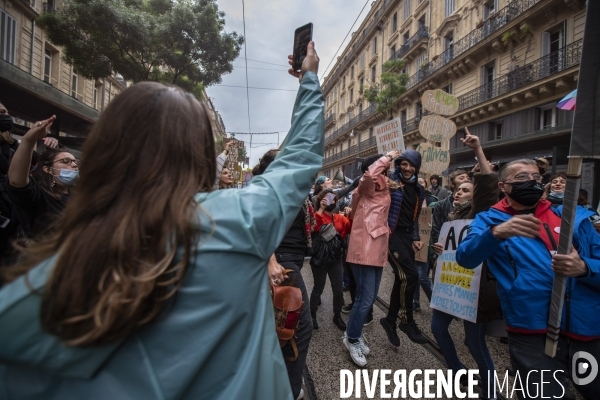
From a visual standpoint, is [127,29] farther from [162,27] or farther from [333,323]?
[333,323]

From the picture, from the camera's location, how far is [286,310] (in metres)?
2.38

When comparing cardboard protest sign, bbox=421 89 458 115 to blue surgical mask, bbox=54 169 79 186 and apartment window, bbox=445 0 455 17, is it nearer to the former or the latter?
blue surgical mask, bbox=54 169 79 186

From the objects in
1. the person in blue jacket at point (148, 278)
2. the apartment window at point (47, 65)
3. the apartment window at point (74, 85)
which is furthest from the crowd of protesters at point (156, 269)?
the apartment window at point (74, 85)

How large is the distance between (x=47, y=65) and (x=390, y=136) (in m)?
17.1

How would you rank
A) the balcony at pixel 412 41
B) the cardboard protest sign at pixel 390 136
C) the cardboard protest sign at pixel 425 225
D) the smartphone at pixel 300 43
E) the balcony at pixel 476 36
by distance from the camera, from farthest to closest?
the balcony at pixel 412 41
the balcony at pixel 476 36
the cardboard protest sign at pixel 390 136
the cardboard protest sign at pixel 425 225
the smartphone at pixel 300 43

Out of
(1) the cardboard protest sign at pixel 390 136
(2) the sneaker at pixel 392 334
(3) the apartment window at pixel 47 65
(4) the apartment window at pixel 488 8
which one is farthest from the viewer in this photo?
(4) the apartment window at pixel 488 8

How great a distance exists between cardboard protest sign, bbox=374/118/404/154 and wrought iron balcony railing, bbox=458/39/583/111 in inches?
411

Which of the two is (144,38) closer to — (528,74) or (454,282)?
(454,282)

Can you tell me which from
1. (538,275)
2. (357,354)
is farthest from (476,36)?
(538,275)

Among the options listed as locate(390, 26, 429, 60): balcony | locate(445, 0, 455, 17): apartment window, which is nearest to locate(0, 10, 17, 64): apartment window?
locate(445, 0, 455, 17): apartment window

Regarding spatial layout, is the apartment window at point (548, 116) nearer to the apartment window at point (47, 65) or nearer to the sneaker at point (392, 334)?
the sneaker at point (392, 334)

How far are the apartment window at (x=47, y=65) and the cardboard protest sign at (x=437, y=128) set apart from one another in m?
16.9

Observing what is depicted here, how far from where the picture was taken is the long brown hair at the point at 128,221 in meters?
0.71

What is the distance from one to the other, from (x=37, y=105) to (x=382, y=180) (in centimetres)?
1267
